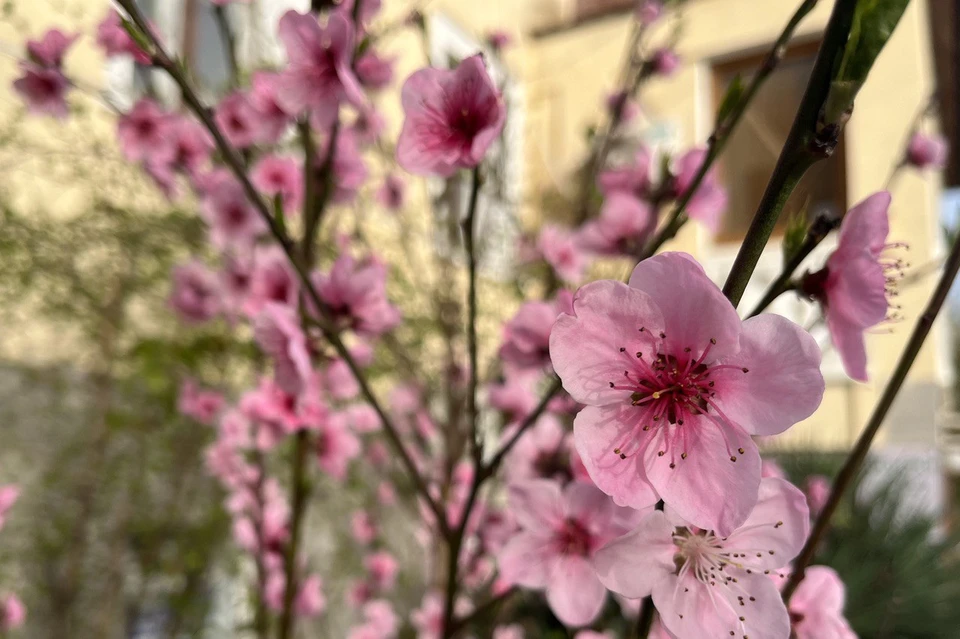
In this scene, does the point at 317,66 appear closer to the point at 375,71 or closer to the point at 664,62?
the point at 375,71

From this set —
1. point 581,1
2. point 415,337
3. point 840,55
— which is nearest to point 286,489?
point 415,337

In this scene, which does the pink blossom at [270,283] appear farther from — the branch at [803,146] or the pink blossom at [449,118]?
the branch at [803,146]

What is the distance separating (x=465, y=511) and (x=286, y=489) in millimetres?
1501

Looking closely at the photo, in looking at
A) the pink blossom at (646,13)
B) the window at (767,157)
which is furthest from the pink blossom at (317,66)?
the window at (767,157)

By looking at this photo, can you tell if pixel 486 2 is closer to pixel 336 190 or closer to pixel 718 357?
pixel 336 190

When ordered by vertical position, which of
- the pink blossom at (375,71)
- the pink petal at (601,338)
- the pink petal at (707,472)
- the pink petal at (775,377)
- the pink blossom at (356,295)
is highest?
the pink blossom at (375,71)

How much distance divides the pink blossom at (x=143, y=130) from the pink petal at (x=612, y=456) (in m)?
0.75

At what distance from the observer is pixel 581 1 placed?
11.2 feet

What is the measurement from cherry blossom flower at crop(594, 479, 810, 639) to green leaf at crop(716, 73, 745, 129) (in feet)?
0.85

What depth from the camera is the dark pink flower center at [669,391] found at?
317 mm

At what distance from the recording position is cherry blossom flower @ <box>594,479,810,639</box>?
31 centimetres

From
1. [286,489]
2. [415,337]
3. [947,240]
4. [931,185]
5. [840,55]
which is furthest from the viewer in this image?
[931,185]

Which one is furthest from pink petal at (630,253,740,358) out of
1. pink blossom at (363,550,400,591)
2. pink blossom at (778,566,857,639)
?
pink blossom at (363,550,400,591)

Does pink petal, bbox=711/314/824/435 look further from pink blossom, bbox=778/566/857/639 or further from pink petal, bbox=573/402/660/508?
pink blossom, bbox=778/566/857/639
